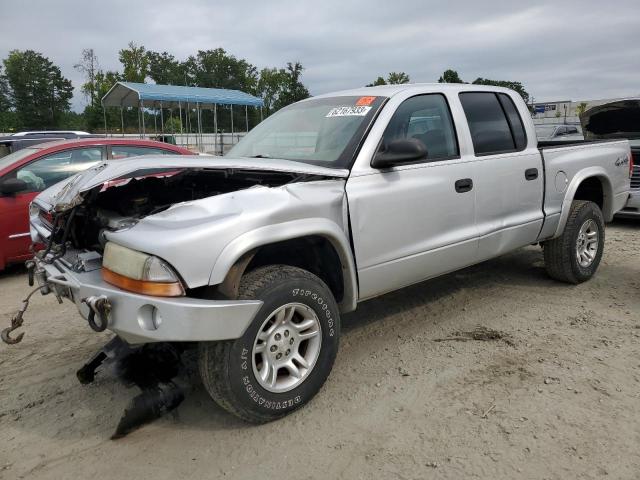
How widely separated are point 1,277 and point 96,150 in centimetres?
188

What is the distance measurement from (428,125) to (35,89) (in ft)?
230

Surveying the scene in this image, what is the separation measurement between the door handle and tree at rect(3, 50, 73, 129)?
64644 millimetres

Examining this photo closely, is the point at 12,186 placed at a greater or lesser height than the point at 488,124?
lesser

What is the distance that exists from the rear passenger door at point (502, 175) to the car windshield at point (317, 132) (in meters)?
1.03

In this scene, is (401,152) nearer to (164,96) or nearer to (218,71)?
(164,96)

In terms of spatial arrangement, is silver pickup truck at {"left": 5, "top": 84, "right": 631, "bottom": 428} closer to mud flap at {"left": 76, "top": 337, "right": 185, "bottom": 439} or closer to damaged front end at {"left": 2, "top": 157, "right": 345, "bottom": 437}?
damaged front end at {"left": 2, "top": 157, "right": 345, "bottom": 437}

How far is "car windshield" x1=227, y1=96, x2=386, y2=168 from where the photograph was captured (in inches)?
133

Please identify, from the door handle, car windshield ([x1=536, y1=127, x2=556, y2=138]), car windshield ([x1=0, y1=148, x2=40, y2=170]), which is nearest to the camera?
the door handle

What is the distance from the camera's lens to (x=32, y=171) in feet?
20.0

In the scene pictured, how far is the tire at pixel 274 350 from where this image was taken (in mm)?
2580

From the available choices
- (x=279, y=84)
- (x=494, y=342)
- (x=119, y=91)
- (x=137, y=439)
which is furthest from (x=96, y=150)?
(x=279, y=84)

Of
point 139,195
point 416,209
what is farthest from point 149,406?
point 416,209

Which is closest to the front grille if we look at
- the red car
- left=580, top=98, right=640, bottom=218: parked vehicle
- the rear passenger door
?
the red car

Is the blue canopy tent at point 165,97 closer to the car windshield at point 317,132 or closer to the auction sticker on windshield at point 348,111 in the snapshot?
the car windshield at point 317,132
